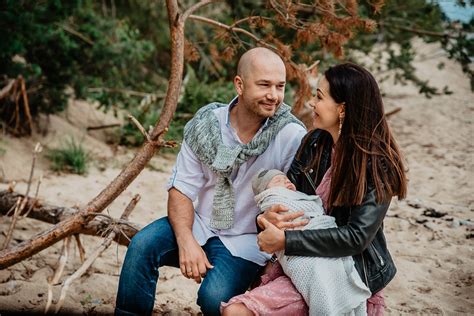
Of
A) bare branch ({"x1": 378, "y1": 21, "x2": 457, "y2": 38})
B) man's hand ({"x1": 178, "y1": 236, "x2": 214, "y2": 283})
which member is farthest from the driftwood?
bare branch ({"x1": 378, "y1": 21, "x2": 457, "y2": 38})

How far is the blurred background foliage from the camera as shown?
17.8 ft

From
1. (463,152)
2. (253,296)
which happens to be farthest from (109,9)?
(253,296)

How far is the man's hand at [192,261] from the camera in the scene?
2.53 metres

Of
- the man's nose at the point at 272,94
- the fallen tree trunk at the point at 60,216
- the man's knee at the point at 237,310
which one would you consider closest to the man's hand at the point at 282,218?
the man's knee at the point at 237,310

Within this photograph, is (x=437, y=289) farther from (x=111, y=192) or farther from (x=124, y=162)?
(x=124, y=162)

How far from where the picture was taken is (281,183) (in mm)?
2395

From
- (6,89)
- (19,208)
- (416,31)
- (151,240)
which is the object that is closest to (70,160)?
(6,89)

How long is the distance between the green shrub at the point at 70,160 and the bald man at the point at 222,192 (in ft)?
10.8

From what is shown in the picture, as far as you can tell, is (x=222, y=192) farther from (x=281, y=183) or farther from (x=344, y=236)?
(x=344, y=236)

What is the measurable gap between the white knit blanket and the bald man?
427 mm

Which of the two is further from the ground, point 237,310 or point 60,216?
point 237,310

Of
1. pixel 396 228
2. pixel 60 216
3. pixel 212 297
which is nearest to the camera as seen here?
pixel 212 297

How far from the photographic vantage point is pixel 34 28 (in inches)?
207

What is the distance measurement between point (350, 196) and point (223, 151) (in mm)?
705
